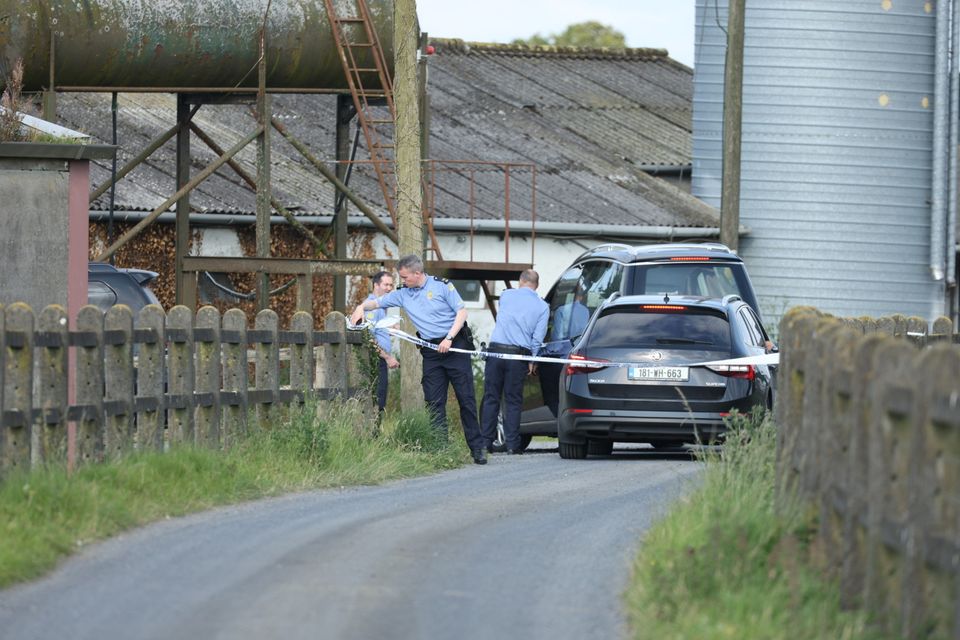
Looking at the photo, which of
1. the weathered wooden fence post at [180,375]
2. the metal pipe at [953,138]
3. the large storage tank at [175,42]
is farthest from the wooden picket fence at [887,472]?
the metal pipe at [953,138]

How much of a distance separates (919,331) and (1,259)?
35.7 ft

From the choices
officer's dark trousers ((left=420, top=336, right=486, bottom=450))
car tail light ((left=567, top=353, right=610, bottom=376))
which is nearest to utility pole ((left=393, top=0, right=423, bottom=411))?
officer's dark trousers ((left=420, top=336, right=486, bottom=450))

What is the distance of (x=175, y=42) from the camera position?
872 inches

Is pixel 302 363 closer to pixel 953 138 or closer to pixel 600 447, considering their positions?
pixel 600 447

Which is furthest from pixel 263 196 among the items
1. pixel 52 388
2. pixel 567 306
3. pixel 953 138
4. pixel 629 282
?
pixel 953 138

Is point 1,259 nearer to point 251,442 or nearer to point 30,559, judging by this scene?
point 251,442

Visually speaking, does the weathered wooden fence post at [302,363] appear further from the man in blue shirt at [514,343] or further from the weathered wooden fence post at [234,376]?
the man in blue shirt at [514,343]

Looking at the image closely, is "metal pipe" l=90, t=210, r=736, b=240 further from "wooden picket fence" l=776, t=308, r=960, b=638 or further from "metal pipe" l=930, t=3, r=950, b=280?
"wooden picket fence" l=776, t=308, r=960, b=638

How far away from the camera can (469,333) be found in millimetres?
16062

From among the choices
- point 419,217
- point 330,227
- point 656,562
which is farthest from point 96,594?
point 330,227

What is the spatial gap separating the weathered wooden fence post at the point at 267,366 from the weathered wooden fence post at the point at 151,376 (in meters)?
1.74

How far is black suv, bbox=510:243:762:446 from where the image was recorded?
695 inches

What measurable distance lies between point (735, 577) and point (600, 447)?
9.30 metres

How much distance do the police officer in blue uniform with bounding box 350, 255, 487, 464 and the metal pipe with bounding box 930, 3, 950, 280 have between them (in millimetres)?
18493
